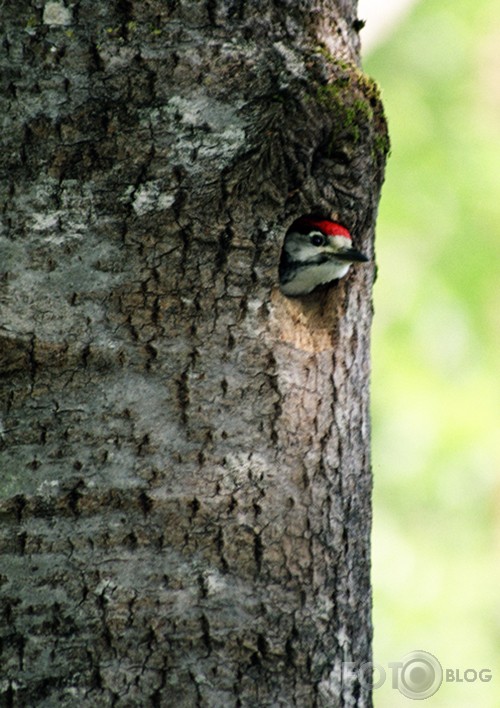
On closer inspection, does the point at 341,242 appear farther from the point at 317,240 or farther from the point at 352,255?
the point at 317,240

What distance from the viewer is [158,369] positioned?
2479 mm

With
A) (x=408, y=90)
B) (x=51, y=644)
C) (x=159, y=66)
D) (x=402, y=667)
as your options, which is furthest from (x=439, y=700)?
(x=159, y=66)

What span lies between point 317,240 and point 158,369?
1.05m

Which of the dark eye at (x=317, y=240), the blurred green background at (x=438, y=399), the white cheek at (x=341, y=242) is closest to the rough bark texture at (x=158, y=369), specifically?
the white cheek at (x=341, y=242)

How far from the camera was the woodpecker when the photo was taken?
9.60 ft

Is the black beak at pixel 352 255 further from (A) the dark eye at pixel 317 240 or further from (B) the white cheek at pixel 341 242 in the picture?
(A) the dark eye at pixel 317 240

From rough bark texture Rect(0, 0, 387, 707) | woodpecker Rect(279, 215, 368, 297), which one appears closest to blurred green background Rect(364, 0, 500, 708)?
woodpecker Rect(279, 215, 368, 297)

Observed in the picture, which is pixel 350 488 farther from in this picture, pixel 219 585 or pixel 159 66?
pixel 159 66

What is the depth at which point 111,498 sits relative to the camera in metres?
2.40

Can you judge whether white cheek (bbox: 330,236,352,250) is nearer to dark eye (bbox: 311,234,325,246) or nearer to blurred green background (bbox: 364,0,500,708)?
dark eye (bbox: 311,234,325,246)

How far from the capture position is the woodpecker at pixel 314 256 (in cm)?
293

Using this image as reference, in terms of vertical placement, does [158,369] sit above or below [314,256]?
below

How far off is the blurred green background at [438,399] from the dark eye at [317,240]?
2344 millimetres

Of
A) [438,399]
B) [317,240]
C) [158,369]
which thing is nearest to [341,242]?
[317,240]
